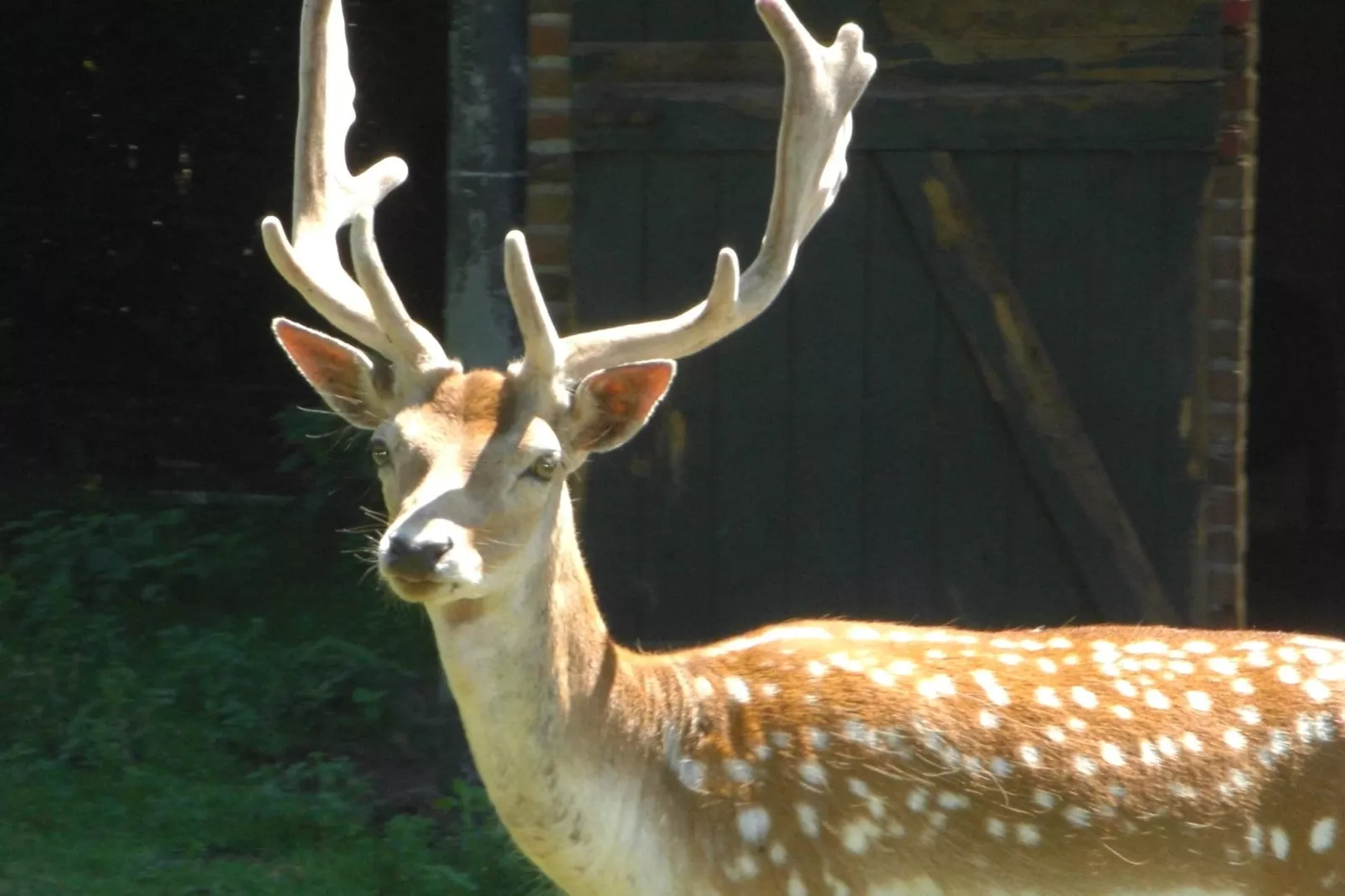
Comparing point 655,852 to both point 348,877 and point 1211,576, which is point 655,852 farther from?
point 1211,576

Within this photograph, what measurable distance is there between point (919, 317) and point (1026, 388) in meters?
0.34

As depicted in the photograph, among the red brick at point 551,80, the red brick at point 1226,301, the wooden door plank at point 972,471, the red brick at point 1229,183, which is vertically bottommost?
the wooden door plank at point 972,471

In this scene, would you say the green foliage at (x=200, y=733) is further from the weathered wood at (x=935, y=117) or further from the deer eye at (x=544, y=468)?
the weathered wood at (x=935, y=117)

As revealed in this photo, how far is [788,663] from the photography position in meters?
3.99

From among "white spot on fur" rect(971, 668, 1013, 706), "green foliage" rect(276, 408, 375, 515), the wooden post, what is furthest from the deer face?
"green foliage" rect(276, 408, 375, 515)

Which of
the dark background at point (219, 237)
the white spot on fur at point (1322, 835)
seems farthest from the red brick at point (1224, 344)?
the dark background at point (219, 237)

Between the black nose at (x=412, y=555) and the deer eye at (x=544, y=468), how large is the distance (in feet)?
1.04

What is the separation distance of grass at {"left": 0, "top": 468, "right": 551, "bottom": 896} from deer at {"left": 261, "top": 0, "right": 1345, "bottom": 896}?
123 centimetres

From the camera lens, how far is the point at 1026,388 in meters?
5.63

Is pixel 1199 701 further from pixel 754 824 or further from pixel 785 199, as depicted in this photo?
pixel 785 199

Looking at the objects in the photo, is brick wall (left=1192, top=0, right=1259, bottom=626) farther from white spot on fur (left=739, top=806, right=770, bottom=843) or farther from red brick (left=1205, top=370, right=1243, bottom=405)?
white spot on fur (left=739, top=806, right=770, bottom=843)

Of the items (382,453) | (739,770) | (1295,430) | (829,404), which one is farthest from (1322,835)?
(1295,430)

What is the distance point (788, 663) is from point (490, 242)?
207 centimetres

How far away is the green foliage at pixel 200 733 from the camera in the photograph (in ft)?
17.0
